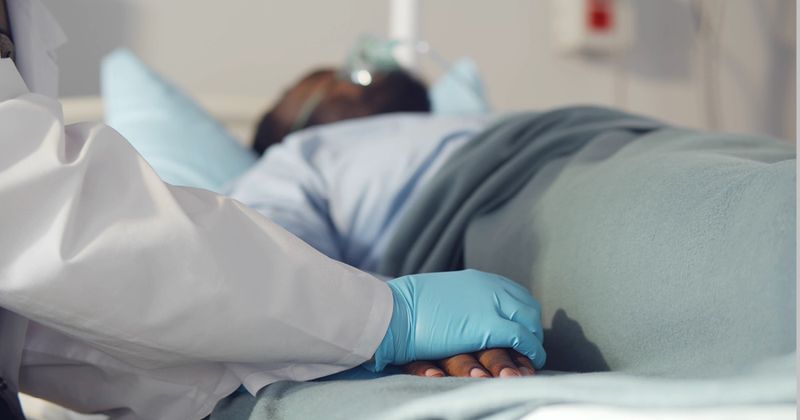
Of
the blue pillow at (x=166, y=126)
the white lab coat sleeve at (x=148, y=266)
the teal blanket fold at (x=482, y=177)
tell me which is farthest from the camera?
the blue pillow at (x=166, y=126)

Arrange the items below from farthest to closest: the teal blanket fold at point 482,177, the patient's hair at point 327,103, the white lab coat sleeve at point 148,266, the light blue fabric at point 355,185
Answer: the patient's hair at point 327,103, the light blue fabric at point 355,185, the teal blanket fold at point 482,177, the white lab coat sleeve at point 148,266

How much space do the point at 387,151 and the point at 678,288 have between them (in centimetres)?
69

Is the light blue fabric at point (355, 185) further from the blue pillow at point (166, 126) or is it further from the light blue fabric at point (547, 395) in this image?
the light blue fabric at point (547, 395)

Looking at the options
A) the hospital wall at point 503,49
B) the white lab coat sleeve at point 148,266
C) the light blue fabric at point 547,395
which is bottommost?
the hospital wall at point 503,49

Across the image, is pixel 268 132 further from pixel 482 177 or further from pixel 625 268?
pixel 625 268

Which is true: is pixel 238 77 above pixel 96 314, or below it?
below

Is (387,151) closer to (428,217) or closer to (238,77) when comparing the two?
(428,217)

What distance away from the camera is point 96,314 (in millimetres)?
592

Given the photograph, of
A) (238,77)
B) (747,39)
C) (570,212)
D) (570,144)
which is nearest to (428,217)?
(570,144)

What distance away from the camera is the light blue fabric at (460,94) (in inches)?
67.8

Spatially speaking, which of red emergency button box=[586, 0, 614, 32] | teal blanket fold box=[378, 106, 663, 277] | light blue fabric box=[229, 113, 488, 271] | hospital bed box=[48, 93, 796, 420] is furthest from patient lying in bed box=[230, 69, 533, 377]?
red emergency button box=[586, 0, 614, 32]

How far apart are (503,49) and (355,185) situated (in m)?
1.12

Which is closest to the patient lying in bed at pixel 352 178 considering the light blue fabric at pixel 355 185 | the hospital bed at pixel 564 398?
the light blue fabric at pixel 355 185

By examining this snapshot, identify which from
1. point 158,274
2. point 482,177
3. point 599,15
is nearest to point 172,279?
point 158,274
